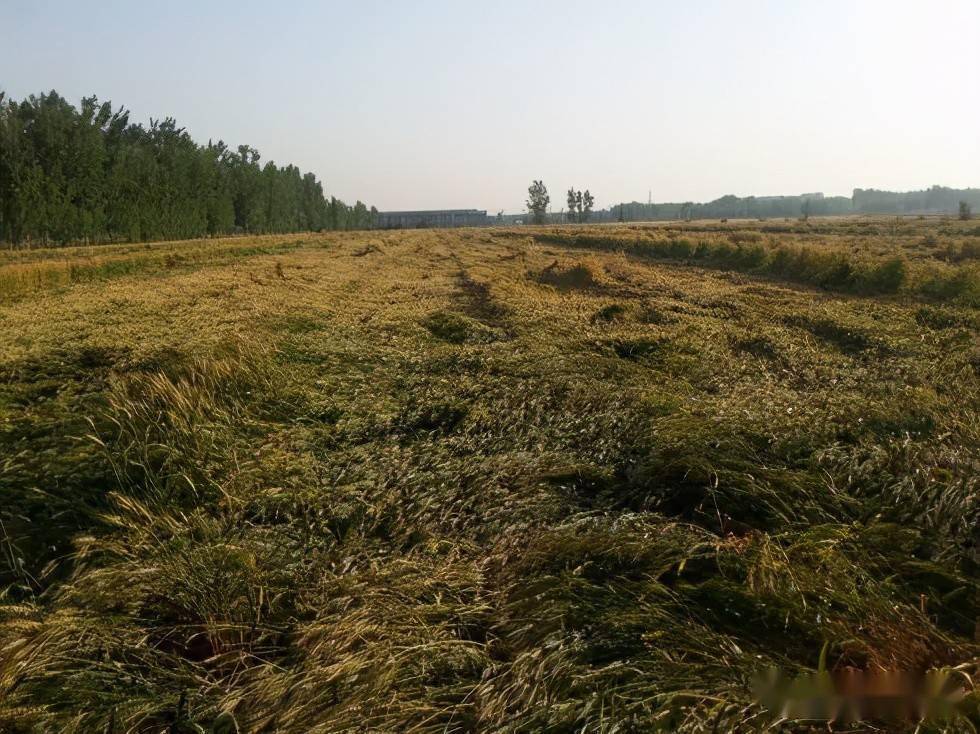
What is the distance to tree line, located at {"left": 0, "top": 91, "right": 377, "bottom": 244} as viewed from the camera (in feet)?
118

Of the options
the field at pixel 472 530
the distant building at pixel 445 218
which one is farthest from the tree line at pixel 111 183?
the distant building at pixel 445 218

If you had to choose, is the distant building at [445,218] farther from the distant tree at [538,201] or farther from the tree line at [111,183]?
the tree line at [111,183]

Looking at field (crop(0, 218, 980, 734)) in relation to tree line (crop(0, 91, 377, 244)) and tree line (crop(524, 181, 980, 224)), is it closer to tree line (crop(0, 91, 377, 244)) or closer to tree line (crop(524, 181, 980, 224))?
tree line (crop(0, 91, 377, 244))

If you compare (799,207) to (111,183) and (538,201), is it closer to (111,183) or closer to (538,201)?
(538,201)

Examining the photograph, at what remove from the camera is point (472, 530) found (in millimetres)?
3553

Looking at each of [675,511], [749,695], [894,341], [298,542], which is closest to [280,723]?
[298,542]

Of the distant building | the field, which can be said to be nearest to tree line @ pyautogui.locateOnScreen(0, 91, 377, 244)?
the field

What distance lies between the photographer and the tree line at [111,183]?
35.8 metres

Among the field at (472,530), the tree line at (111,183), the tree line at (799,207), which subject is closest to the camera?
the field at (472,530)

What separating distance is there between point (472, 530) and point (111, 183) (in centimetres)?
5037

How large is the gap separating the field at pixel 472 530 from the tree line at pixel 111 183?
123 ft

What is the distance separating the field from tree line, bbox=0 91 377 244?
37562 millimetres

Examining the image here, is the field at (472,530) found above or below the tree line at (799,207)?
below

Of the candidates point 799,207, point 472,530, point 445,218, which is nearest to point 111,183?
point 472,530
